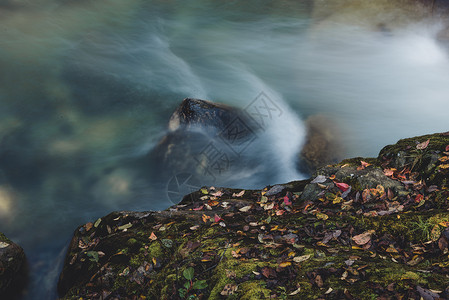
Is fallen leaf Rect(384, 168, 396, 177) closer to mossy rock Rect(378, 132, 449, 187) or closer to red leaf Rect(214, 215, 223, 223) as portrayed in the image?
mossy rock Rect(378, 132, 449, 187)

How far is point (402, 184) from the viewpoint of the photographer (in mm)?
4012

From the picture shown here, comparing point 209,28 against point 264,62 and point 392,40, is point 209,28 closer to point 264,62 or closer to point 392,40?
point 264,62

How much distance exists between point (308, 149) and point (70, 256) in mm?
5764

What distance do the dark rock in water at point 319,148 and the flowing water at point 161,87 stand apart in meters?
0.26

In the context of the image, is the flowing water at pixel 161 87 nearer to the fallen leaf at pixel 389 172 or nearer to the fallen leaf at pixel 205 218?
the fallen leaf at pixel 205 218

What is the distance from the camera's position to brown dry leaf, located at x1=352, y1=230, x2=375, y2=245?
3.19 m

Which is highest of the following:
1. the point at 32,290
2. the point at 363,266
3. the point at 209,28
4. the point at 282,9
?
the point at 282,9

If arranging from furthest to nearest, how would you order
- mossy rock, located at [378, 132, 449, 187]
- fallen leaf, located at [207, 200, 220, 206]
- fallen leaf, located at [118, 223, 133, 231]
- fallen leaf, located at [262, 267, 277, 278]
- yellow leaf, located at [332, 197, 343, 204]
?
fallen leaf, located at [207, 200, 220, 206] → fallen leaf, located at [118, 223, 133, 231] → yellow leaf, located at [332, 197, 343, 204] → mossy rock, located at [378, 132, 449, 187] → fallen leaf, located at [262, 267, 277, 278]

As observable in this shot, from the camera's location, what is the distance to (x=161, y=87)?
35.5 ft

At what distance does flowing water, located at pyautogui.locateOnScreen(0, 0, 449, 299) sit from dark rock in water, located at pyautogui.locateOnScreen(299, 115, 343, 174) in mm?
265

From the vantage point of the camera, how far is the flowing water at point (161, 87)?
25.4 ft

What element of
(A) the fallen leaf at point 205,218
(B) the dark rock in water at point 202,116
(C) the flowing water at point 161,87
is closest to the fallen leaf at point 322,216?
(A) the fallen leaf at point 205,218

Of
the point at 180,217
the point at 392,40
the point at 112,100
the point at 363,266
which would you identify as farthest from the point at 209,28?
the point at 363,266

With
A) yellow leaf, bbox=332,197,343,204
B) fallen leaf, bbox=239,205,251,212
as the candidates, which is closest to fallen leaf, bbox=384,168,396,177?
yellow leaf, bbox=332,197,343,204
